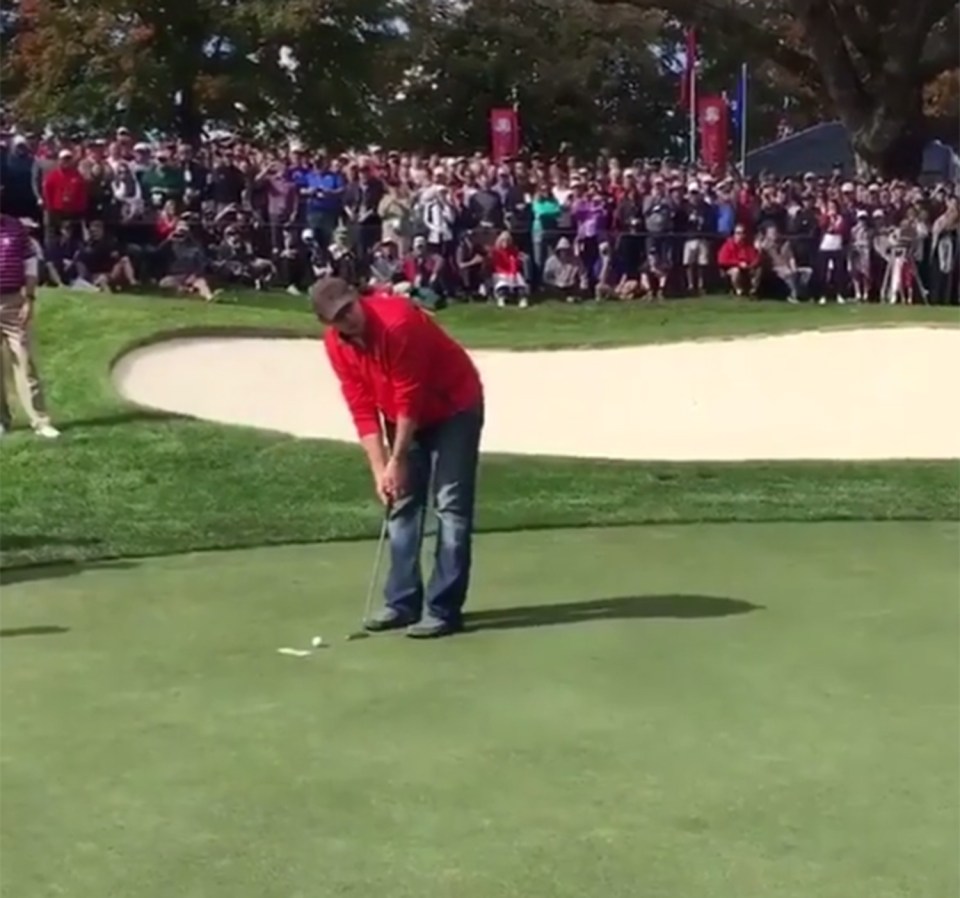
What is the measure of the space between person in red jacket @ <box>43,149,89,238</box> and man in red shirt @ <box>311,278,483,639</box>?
576 inches

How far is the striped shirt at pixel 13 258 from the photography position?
14.3 meters

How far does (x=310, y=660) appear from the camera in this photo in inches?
300

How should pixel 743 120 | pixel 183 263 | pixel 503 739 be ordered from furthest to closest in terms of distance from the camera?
pixel 743 120, pixel 183 263, pixel 503 739

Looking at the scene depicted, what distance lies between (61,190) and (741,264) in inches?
368

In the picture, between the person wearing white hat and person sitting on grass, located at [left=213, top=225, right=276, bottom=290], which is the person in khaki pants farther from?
the person wearing white hat

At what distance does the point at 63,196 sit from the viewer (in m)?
22.1

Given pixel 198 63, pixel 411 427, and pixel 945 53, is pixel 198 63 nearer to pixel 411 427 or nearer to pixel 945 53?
pixel 945 53

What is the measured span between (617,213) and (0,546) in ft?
50.7

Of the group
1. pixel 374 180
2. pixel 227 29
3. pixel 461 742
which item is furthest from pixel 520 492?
pixel 227 29

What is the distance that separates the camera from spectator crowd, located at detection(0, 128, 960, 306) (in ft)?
75.5

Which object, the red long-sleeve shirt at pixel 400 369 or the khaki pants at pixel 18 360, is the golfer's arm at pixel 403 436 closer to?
the red long-sleeve shirt at pixel 400 369

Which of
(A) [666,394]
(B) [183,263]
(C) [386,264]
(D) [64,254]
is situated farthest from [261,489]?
(C) [386,264]

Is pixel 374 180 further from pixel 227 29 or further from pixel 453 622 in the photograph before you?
pixel 227 29

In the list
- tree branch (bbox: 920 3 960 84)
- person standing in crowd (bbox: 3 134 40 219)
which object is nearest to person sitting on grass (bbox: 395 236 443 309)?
person standing in crowd (bbox: 3 134 40 219)
